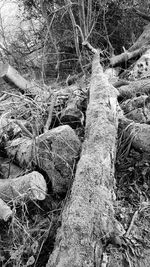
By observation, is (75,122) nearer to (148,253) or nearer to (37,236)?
(37,236)

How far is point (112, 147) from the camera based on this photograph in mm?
1700

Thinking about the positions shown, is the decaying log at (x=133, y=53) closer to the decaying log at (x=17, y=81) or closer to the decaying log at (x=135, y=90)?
the decaying log at (x=135, y=90)

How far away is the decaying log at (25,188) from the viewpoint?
5.33 feet

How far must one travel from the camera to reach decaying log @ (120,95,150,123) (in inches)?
88.0

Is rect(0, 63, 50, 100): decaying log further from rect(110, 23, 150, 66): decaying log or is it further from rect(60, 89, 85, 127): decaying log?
rect(110, 23, 150, 66): decaying log

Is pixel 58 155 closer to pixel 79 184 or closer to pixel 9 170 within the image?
pixel 79 184

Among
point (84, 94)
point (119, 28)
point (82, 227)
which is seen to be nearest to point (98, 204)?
point (82, 227)

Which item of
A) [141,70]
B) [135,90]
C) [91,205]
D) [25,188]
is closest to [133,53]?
[141,70]

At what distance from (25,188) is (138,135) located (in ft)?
3.40

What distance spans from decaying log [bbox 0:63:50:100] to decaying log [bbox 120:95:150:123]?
1149 mm

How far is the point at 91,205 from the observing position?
4.04ft

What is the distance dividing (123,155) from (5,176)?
1168 mm

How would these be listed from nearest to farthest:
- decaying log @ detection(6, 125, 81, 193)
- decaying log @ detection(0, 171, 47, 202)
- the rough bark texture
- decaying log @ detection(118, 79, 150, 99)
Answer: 1. the rough bark texture
2. decaying log @ detection(0, 171, 47, 202)
3. decaying log @ detection(6, 125, 81, 193)
4. decaying log @ detection(118, 79, 150, 99)

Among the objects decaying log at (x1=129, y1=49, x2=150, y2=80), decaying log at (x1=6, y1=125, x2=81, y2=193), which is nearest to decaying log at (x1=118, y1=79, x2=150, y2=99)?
decaying log at (x1=129, y1=49, x2=150, y2=80)
